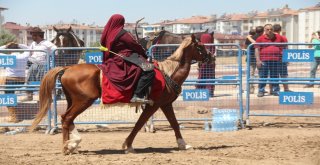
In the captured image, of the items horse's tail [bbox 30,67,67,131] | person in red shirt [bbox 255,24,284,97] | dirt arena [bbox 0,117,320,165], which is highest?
person in red shirt [bbox 255,24,284,97]

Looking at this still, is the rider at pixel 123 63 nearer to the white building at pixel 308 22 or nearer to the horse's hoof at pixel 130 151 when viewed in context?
the horse's hoof at pixel 130 151

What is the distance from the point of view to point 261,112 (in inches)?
542

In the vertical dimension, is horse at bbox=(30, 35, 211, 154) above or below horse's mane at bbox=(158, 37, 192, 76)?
below

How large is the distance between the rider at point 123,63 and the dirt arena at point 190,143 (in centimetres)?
114

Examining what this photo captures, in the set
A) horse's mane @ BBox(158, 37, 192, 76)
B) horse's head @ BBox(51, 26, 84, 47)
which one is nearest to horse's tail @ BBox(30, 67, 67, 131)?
horse's mane @ BBox(158, 37, 192, 76)

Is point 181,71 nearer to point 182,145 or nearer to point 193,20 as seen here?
point 182,145

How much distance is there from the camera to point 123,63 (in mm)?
9445

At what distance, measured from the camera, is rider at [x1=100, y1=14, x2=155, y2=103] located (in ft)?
30.8

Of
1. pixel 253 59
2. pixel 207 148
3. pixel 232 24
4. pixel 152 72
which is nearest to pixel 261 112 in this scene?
pixel 253 59

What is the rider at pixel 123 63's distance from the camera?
9.38 metres

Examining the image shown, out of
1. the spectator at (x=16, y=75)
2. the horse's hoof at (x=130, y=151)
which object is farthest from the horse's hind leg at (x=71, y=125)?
the spectator at (x=16, y=75)

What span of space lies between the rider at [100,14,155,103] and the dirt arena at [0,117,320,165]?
114 cm

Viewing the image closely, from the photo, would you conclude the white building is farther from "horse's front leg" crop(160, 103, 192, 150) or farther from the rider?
the rider

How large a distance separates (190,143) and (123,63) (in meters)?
2.46
